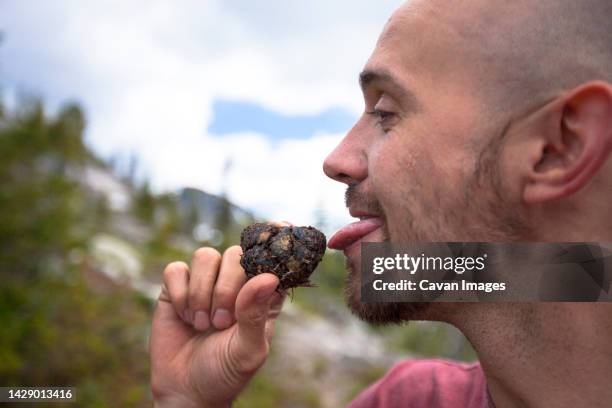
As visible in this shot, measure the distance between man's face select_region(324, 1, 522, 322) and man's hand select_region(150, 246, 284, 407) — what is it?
418 millimetres

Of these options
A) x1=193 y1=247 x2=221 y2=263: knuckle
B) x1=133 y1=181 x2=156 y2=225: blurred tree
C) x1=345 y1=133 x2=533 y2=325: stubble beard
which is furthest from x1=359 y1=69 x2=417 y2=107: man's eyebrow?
x1=133 y1=181 x2=156 y2=225: blurred tree

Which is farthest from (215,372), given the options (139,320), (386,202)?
(139,320)

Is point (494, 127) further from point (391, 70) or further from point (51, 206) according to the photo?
point (51, 206)

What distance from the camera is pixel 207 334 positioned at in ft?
8.23

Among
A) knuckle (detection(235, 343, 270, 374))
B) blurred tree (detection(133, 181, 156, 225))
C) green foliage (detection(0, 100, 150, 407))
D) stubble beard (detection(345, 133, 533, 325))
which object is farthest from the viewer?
blurred tree (detection(133, 181, 156, 225))

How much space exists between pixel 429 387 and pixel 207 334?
1.01m

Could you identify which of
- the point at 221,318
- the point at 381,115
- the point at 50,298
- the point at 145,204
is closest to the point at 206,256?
the point at 221,318


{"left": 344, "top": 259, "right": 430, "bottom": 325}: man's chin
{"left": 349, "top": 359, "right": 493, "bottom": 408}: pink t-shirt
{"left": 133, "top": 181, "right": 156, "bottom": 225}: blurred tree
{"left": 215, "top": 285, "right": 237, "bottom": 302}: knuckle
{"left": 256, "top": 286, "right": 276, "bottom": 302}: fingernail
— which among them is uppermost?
{"left": 133, "top": 181, "right": 156, "bottom": 225}: blurred tree

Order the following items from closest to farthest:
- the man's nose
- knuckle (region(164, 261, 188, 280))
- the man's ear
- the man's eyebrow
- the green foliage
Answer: the man's ear, the man's eyebrow, the man's nose, knuckle (region(164, 261, 188, 280)), the green foliage

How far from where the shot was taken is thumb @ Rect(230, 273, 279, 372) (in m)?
2.00

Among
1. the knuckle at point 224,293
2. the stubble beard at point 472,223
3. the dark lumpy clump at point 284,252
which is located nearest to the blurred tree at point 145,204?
the knuckle at point 224,293

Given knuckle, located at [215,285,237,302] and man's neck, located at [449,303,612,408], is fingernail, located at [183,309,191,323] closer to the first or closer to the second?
knuckle, located at [215,285,237,302]

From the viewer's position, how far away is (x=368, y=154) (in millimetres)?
2104

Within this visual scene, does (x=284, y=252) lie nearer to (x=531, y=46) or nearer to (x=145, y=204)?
(x=531, y=46)
